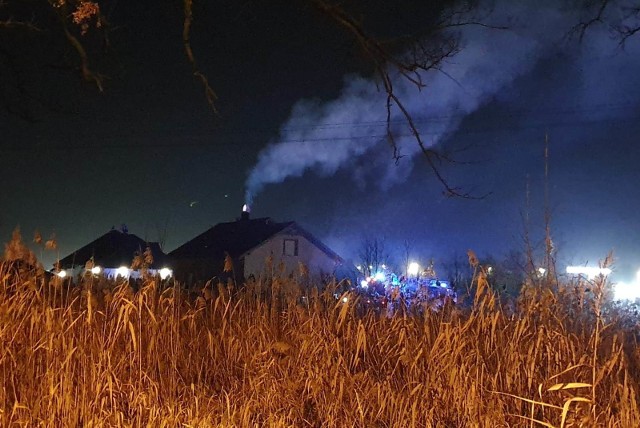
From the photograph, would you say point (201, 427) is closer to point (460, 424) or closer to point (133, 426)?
point (133, 426)

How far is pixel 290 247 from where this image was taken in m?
41.4

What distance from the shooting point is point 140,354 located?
4648 millimetres

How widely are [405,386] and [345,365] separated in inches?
18.1

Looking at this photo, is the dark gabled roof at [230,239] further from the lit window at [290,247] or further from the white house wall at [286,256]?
the lit window at [290,247]

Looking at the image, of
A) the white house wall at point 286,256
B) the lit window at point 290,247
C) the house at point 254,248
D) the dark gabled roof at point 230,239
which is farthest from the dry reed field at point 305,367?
the lit window at point 290,247

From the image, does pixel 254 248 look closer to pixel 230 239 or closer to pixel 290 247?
pixel 290 247

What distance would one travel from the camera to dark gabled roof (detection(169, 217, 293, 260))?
40.4 m

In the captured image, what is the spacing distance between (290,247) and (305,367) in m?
36.8

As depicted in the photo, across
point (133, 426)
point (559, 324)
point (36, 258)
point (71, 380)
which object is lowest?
point (133, 426)

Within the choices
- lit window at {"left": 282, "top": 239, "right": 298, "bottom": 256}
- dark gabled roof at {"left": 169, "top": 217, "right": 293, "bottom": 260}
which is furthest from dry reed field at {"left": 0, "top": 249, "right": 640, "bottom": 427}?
lit window at {"left": 282, "top": 239, "right": 298, "bottom": 256}

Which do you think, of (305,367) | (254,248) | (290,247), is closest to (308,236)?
(290,247)

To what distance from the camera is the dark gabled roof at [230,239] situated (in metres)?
40.4

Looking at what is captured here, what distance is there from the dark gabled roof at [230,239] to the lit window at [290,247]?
1.08 m

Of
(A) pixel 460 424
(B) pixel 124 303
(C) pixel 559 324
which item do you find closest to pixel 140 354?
(B) pixel 124 303
